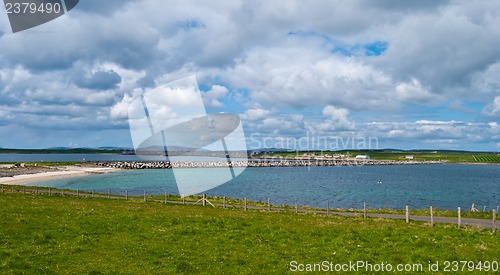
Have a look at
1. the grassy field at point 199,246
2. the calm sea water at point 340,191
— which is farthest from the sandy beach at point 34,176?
the grassy field at point 199,246

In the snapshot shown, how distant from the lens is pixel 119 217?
2906 cm

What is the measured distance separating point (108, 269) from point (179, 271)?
3113 millimetres

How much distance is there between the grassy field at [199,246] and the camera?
671 inches

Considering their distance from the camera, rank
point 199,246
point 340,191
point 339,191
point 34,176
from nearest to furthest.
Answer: point 199,246 → point 339,191 → point 340,191 → point 34,176

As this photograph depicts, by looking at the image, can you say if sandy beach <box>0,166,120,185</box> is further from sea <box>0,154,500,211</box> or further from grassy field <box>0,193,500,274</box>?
grassy field <box>0,193,500,274</box>

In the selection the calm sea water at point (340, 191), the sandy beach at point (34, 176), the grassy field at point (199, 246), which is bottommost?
the calm sea water at point (340, 191)

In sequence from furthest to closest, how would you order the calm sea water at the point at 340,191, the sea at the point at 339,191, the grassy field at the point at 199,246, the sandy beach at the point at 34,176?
the sandy beach at the point at 34,176, the calm sea water at the point at 340,191, the sea at the point at 339,191, the grassy field at the point at 199,246

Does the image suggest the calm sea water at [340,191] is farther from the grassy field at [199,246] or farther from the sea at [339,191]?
the grassy field at [199,246]

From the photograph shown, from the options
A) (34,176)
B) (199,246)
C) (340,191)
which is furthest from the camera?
(34,176)

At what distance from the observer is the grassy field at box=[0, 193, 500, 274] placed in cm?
1703

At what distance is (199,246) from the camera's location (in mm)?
20703

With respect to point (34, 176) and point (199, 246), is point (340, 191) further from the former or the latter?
point (34, 176)

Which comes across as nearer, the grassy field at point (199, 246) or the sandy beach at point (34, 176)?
the grassy field at point (199, 246)

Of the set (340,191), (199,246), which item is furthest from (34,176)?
(199,246)
